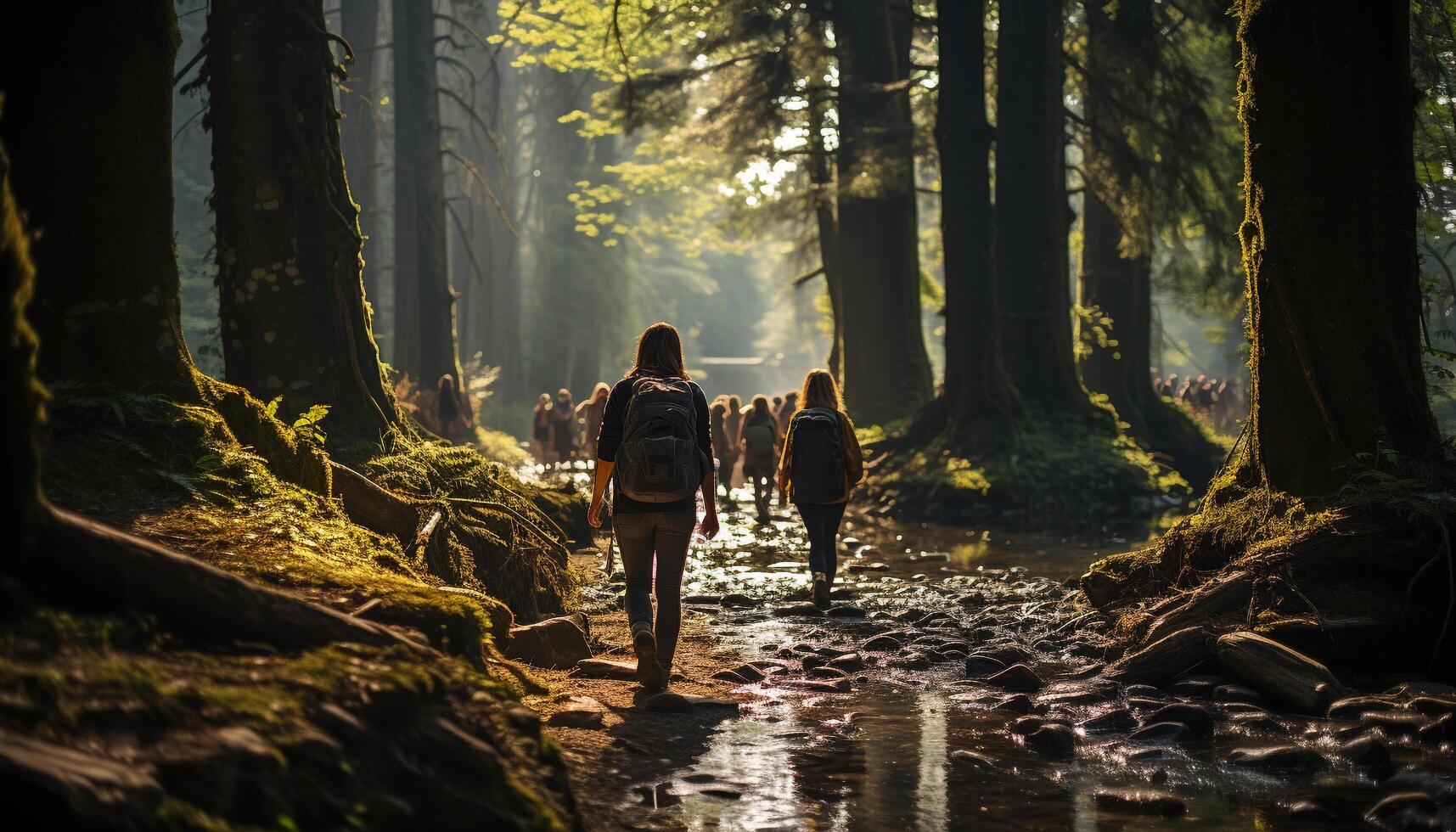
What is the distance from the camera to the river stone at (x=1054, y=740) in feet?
19.6

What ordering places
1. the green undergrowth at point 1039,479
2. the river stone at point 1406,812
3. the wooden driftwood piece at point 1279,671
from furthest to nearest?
the green undergrowth at point 1039,479 < the wooden driftwood piece at point 1279,671 < the river stone at point 1406,812

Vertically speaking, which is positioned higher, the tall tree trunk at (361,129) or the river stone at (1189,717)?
the tall tree trunk at (361,129)

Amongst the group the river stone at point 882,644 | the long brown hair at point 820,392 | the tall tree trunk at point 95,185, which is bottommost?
the river stone at point 882,644

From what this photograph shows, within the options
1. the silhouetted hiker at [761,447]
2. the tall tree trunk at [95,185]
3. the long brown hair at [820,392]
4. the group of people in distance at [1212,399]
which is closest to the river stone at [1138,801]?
the tall tree trunk at [95,185]

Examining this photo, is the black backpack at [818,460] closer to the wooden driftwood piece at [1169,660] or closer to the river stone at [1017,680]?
the river stone at [1017,680]

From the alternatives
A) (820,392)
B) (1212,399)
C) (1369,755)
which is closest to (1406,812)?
(1369,755)

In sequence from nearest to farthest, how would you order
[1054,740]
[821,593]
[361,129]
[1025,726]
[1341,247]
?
[1054,740] → [1025,726] → [1341,247] → [821,593] → [361,129]

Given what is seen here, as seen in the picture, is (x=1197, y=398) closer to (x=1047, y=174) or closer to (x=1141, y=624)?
(x=1047, y=174)

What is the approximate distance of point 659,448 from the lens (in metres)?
7.14

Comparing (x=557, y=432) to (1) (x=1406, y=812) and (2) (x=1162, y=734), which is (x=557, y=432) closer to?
(2) (x=1162, y=734)

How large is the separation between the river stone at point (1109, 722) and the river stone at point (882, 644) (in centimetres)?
241

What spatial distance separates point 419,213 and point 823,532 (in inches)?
681

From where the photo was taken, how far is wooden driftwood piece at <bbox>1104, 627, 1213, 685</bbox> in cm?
746

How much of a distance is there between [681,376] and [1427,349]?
15.9ft
